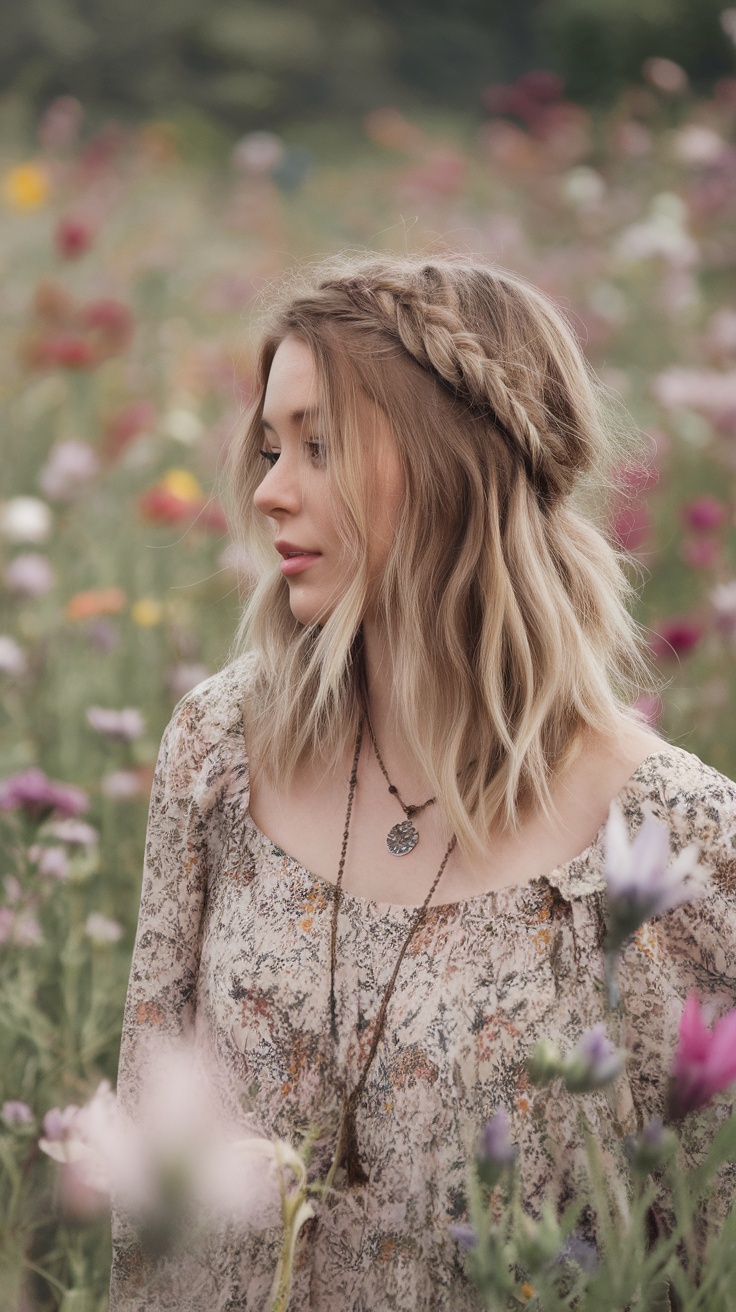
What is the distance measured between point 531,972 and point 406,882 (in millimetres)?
134

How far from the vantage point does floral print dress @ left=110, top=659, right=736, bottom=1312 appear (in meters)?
1.02

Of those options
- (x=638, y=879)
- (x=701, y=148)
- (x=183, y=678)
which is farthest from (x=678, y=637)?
(x=701, y=148)

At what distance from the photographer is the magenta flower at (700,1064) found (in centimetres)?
64

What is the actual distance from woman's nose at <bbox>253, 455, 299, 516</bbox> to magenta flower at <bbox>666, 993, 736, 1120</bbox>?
57cm

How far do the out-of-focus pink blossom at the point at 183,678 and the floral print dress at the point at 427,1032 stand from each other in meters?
0.81

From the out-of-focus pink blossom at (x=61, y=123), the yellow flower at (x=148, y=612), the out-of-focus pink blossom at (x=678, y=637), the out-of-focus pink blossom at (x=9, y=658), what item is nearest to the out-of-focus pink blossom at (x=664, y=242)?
the out-of-focus pink blossom at (x=678, y=637)

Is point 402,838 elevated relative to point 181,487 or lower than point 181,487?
lower

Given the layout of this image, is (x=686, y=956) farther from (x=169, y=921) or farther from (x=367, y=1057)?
(x=169, y=921)

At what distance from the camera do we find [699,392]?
9.18 ft

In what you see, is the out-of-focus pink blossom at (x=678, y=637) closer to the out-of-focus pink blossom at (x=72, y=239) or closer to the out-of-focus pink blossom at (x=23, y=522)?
the out-of-focus pink blossom at (x=23, y=522)

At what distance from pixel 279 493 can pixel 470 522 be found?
17cm

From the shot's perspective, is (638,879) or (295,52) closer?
(638,879)

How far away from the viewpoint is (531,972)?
3.42ft

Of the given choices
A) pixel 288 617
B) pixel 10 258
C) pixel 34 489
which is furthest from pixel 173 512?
pixel 10 258
